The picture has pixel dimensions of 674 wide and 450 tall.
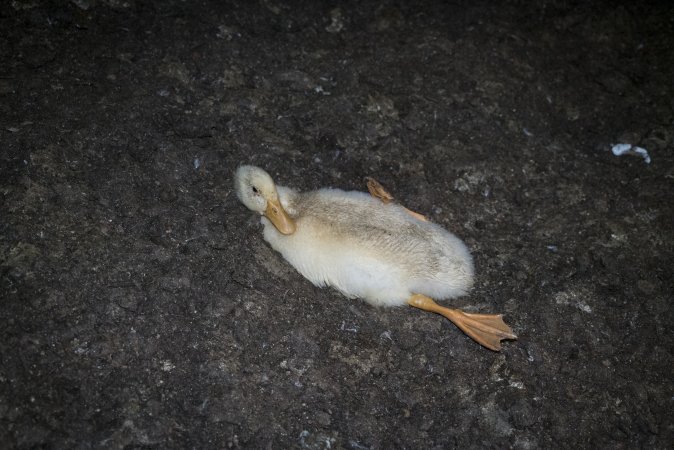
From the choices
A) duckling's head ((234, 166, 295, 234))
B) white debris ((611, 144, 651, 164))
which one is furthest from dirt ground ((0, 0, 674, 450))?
duckling's head ((234, 166, 295, 234))

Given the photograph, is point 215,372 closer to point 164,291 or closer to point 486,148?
point 164,291

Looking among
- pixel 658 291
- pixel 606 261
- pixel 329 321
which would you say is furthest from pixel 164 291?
pixel 658 291

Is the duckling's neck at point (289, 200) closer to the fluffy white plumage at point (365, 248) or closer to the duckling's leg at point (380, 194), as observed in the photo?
the fluffy white plumage at point (365, 248)

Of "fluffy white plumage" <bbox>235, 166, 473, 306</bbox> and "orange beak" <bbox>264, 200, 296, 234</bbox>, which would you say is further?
"orange beak" <bbox>264, 200, 296, 234</bbox>

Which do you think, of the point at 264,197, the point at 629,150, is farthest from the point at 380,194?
the point at 629,150

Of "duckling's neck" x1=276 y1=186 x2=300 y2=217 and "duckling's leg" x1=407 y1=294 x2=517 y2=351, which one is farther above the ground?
"duckling's neck" x1=276 y1=186 x2=300 y2=217

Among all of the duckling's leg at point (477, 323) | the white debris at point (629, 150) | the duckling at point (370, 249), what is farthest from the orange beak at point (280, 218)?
the white debris at point (629, 150)

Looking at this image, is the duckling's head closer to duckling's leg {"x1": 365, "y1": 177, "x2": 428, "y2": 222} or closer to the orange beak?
the orange beak
